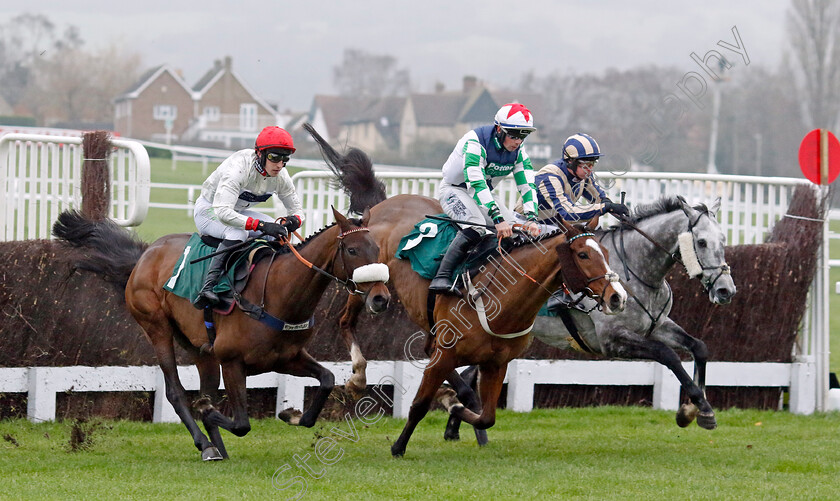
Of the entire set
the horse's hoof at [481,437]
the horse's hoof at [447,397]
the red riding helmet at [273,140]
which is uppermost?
the red riding helmet at [273,140]

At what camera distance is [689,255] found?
6684 mm

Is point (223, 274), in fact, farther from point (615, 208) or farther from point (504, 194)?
point (504, 194)

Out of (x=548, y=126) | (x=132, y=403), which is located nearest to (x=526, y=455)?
(x=132, y=403)

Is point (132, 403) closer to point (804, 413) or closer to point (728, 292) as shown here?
point (728, 292)

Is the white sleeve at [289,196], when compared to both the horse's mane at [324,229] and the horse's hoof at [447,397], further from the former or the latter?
the horse's hoof at [447,397]

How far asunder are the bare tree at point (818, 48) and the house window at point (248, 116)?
25.8 meters

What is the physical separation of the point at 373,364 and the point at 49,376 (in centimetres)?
240

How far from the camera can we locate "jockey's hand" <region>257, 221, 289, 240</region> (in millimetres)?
5906

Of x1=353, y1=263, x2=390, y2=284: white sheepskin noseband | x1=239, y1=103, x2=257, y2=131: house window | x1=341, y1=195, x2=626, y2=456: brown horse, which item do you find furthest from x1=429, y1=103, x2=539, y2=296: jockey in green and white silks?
x1=239, y1=103, x2=257, y2=131: house window

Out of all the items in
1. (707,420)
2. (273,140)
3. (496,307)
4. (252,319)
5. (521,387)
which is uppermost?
(273,140)

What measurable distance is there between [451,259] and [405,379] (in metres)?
2.08

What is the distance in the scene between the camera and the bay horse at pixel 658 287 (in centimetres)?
664

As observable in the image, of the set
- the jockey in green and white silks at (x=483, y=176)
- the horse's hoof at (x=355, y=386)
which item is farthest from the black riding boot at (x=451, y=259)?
the horse's hoof at (x=355, y=386)

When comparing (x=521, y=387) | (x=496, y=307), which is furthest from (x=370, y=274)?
(x=521, y=387)
